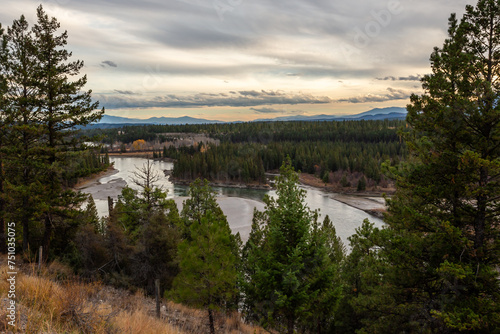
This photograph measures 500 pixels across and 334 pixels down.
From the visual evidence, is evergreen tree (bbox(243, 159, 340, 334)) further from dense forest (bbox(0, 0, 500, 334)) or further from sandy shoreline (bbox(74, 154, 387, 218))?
sandy shoreline (bbox(74, 154, 387, 218))

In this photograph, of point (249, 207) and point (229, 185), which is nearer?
point (249, 207)

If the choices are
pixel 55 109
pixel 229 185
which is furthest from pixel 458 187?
pixel 229 185

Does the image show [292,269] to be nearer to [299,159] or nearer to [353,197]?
[353,197]

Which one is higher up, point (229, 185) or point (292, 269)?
point (292, 269)

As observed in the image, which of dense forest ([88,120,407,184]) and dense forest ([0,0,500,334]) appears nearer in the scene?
dense forest ([0,0,500,334])

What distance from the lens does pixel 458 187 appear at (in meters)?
8.31

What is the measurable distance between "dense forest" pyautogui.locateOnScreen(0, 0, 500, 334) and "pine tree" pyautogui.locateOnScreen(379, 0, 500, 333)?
0.04 meters

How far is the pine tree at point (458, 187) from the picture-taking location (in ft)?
25.2

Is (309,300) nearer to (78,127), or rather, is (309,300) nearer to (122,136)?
(78,127)

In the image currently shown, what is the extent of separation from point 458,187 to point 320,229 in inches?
279

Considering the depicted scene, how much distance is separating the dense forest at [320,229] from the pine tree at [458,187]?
0.04 m

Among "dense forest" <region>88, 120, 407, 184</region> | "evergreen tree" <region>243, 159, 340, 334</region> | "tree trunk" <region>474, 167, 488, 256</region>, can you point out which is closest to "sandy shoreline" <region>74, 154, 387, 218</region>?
"dense forest" <region>88, 120, 407, 184</region>

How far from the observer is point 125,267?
1786 centimetres

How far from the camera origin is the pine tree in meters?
7.70
